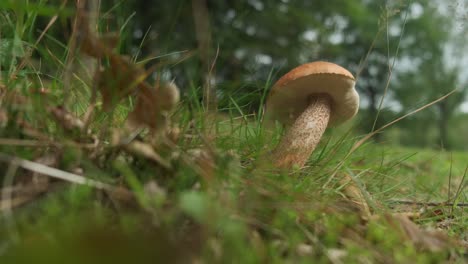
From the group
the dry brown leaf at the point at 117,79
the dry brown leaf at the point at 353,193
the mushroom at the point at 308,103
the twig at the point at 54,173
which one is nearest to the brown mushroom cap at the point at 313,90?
the mushroom at the point at 308,103

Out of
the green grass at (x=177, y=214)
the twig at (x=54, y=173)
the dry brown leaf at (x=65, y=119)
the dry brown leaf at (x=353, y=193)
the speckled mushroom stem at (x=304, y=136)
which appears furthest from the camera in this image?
the speckled mushroom stem at (x=304, y=136)

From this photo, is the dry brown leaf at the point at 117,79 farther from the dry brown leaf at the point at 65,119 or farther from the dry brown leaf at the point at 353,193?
the dry brown leaf at the point at 353,193

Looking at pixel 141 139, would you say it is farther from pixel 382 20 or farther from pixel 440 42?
pixel 440 42

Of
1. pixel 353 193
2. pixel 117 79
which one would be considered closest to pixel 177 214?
pixel 117 79

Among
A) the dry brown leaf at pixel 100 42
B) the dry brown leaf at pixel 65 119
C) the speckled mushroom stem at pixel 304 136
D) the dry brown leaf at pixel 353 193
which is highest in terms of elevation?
the dry brown leaf at pixel 100 42

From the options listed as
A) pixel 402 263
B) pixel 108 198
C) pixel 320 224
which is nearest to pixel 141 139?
pixel 108 198

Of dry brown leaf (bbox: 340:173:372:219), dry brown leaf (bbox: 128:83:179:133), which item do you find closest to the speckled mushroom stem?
dry brown leaf (bbox: 340:173:372:219)

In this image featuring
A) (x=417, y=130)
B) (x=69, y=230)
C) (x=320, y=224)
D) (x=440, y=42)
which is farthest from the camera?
(x=417, y=130)
